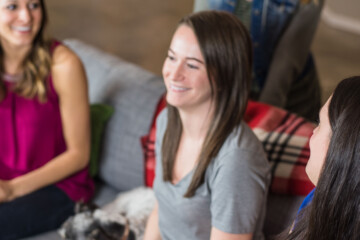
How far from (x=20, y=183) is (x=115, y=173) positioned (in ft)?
1.32

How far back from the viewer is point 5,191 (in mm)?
1843

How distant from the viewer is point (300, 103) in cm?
260

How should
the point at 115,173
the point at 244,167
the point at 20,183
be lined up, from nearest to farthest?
the point at 244,167 → the point at 20,183 → the point at 115,173

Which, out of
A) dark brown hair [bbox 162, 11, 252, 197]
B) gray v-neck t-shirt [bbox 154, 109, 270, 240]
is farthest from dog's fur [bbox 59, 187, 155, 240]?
dark brown hair [bbox 162, 11, 252, 197]

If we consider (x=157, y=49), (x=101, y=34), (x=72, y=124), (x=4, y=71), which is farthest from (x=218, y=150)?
(x=101, y=34)

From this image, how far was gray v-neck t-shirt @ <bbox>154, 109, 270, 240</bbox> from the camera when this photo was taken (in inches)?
53.4

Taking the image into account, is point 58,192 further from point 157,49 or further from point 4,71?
point 157,49

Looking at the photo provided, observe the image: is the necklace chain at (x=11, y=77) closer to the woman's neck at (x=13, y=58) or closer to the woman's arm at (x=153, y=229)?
the woman's neck at (x=13, y=58)

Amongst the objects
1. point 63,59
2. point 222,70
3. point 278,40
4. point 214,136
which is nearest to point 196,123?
point 214,136

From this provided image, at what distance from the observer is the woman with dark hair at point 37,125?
1849mm

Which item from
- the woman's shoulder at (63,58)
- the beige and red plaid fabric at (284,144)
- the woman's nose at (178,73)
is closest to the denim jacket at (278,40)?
the beige and red plaid fabric at (284,144)

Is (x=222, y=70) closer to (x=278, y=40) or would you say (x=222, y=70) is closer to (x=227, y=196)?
(x=227, y=196)

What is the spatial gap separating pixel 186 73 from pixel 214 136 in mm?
195

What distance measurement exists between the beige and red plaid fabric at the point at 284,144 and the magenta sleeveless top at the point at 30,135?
0.73m
